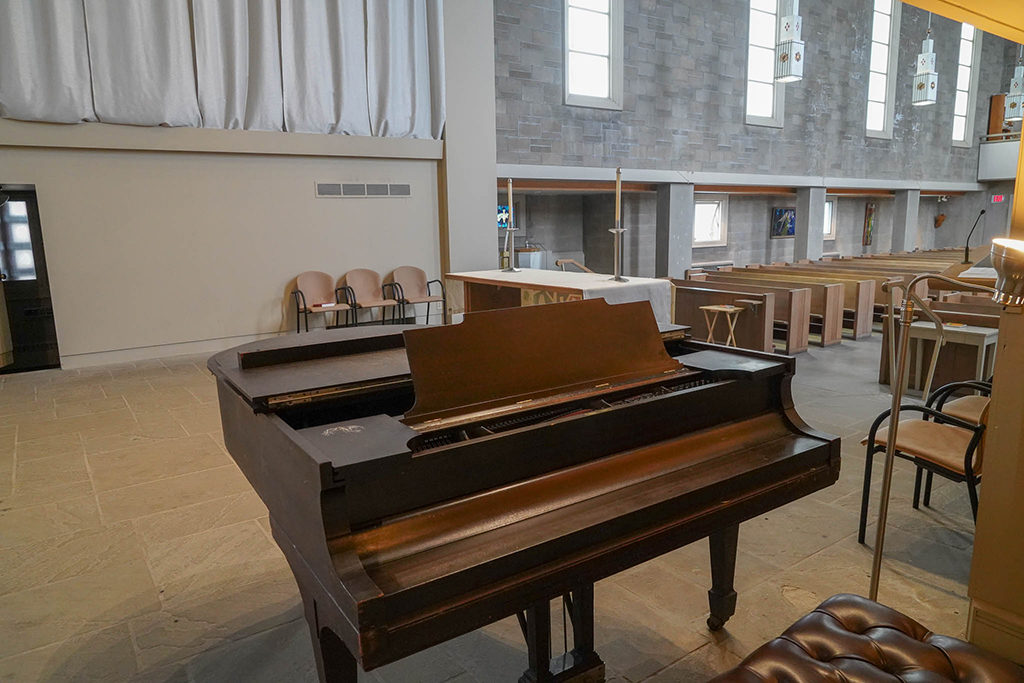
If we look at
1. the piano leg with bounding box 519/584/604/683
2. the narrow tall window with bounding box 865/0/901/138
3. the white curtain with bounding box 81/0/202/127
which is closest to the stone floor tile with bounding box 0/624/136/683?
the piano leg with bounding box 519/584/604/683

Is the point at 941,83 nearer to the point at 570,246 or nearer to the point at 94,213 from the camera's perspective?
the point at 570,246

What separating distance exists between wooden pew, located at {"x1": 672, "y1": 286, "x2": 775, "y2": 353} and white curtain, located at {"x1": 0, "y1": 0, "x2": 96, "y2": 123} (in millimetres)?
5358

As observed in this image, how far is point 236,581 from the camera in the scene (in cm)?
→ 238

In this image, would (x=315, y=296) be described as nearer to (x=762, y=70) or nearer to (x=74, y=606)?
(x=74, y=606)

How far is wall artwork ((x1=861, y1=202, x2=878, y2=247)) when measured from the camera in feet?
46.8

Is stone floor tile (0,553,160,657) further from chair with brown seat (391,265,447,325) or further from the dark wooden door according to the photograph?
chair with brown seat (391,265,447,325)

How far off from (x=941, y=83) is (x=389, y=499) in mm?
17688

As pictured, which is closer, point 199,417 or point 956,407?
point 956,407

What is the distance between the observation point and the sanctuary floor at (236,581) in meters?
1.92

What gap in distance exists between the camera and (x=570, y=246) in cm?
1020

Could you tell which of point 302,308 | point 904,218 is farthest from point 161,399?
point 904,218

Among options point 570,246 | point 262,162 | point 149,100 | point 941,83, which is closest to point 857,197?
point 941,83

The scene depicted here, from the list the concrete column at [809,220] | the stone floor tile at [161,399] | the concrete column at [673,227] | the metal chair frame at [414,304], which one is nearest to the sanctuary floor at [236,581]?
the stone floor tile at [161,399]

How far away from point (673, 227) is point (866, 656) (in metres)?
8.99
